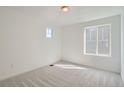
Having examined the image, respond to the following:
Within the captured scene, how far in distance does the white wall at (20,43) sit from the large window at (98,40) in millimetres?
2223

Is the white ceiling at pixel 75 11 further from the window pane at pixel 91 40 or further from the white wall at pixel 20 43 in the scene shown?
the window pane at pixel 91 40

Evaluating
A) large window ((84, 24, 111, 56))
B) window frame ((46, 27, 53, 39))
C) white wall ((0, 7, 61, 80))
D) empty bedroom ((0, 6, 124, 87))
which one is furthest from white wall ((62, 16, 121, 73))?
white wall ((0, 7, 61, 80))

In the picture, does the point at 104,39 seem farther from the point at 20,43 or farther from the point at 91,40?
the point at 20,43

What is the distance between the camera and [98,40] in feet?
16.9

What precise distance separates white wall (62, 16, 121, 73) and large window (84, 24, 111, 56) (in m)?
0.23

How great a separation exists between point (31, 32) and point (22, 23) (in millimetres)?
585

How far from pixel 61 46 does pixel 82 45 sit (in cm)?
165

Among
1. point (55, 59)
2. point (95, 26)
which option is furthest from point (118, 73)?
point (55, 59)

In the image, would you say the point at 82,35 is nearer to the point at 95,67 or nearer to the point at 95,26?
the point at 95,26

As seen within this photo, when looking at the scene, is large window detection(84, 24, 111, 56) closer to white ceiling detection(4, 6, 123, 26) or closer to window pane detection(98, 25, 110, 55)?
window pane detection(98, 25, 110, 55)

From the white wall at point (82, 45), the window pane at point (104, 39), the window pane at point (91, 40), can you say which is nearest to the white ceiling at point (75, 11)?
the white wall at point (82, 45)

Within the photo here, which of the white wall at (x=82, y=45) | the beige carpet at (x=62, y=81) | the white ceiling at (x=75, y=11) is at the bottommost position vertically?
the beige carpet at (x=62, y=81)

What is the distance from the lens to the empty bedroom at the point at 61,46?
3.40m

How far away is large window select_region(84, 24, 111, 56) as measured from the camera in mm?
4719
